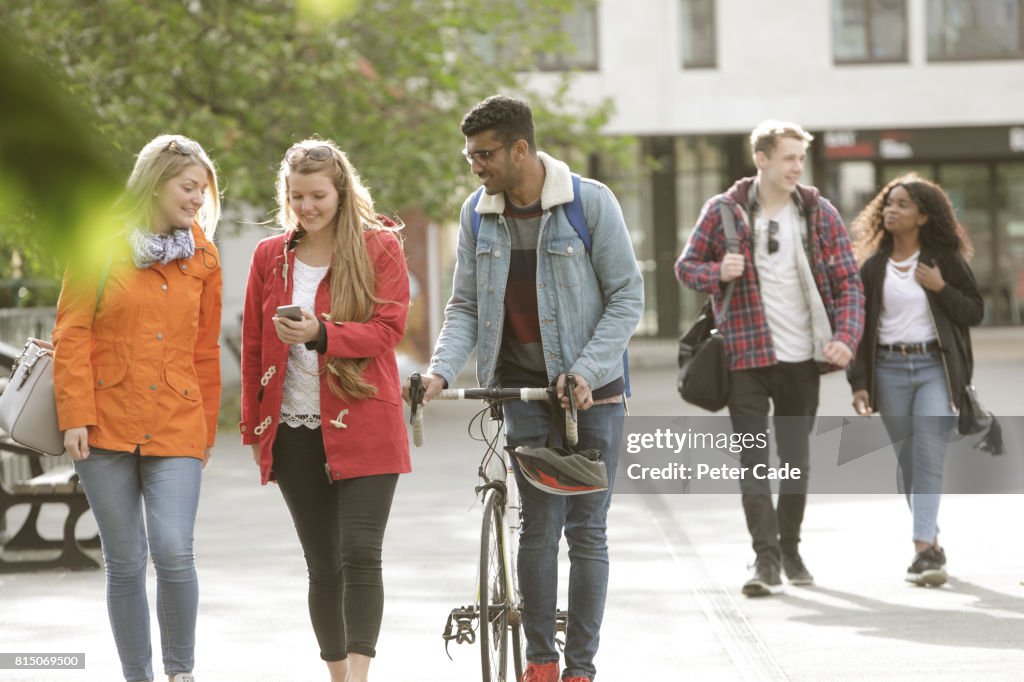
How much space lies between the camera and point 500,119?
423 cm

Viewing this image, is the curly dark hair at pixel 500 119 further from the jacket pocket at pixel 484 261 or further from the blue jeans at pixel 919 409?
the blue jeans at pixel 919 409

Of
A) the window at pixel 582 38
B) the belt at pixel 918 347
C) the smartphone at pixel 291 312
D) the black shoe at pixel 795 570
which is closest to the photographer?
the smartphone at pixel 291 312

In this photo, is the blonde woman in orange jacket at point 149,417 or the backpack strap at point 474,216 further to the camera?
the backpack strap at point 474,216

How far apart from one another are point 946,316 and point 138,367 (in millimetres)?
3940

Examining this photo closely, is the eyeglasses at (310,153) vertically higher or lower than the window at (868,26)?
lower

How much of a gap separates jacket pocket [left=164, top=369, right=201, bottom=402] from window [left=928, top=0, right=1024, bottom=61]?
82.1 ft

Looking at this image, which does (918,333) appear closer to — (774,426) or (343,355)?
(774,426)

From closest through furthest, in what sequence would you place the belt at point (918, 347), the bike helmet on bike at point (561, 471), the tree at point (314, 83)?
the bike helmet on bike at point (561, 471) < the belt at point (918, 347) < the tree at point (314, 83)

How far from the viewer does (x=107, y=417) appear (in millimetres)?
4473

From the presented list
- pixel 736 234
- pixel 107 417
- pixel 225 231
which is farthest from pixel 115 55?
pixel 107 417

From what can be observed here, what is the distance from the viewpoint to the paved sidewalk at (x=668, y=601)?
5.46 m

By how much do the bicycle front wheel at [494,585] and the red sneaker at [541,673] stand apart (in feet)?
0.28

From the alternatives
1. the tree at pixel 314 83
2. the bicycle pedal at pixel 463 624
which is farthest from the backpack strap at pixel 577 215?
the tree at pixel 314 83

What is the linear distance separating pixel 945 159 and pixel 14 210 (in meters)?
28.6
